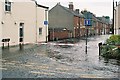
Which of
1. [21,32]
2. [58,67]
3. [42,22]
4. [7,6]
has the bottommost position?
[58,67]

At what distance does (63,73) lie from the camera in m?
11.3

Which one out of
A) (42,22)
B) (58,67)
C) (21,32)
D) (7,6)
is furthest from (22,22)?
(58,67)

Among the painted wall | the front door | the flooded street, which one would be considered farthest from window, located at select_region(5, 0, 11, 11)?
the flooded street

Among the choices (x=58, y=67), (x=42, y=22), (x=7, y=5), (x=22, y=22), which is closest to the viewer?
(x=58, y=67)

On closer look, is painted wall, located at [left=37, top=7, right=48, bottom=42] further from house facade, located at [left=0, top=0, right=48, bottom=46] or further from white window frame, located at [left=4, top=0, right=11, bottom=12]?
white window frame, located at [left=4, top=0, right=11, bottom=12]

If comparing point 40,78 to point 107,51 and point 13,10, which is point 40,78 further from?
point 13,10

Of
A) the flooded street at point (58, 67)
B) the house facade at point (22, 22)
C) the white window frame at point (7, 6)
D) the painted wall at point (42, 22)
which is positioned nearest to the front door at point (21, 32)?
the house facade at point (22, 22)

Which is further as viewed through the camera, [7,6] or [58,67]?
[7,6]

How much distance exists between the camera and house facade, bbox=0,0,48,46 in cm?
2836

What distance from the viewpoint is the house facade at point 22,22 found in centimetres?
2836

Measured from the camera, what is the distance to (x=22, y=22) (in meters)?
32.8

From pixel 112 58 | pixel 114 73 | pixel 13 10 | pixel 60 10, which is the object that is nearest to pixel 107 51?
pixel 112 58

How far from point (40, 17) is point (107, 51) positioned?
22.0 meters

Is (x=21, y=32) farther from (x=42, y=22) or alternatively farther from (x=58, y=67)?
(x=58, y=67)
